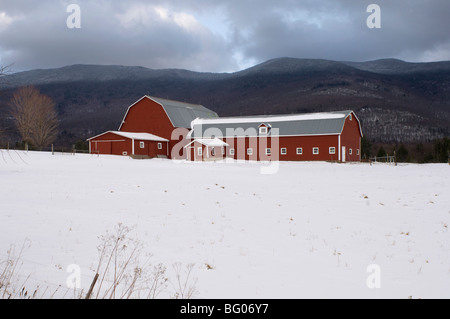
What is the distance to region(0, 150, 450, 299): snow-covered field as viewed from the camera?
7406 mm

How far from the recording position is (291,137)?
1969 inches

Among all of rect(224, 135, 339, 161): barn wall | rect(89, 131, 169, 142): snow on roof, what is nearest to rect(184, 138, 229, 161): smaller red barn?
rect(224, 135, 339, 161): barn wall

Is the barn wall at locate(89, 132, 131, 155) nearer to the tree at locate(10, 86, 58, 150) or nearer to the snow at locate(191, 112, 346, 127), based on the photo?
the tree at locate(10, 86, 58, 150)

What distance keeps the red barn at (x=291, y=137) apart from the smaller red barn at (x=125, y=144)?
20.6 feet

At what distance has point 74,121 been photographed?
19612 centimetres

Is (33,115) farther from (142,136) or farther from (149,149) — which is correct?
(149,149)

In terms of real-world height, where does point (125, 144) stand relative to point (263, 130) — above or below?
below

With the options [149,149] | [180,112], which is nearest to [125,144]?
[149,149]

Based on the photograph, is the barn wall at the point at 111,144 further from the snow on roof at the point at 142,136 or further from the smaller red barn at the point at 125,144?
the snow on roof at the point at 142,136

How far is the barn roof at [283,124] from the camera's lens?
4857 centimetres

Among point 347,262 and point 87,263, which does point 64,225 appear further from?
point 347,262

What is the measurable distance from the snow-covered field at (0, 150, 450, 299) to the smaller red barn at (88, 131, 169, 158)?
3004cm

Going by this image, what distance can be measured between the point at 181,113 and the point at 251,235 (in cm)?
4930
